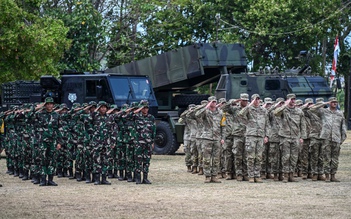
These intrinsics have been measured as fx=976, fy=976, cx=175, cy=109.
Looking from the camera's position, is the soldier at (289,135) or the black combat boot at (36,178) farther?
the soldier at (289,135)

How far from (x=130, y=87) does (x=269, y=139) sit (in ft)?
23.8

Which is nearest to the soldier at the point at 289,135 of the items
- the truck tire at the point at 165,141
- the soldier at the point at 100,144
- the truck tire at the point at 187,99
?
the soldier at the point at 100,144

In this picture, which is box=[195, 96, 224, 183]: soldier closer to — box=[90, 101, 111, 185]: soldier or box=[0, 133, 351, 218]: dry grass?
box=[0, 133, 351, 218]: dry grass

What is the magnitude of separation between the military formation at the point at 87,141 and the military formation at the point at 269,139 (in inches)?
49.4

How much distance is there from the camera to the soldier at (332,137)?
19.3 metres

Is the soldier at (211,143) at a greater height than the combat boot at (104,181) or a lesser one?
greater

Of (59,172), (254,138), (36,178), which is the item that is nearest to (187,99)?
(59,172)

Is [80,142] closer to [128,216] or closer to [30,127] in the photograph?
[30,127]

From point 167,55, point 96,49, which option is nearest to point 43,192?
point 167,55

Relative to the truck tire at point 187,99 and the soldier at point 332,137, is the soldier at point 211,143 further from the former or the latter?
the truck tire at point 187,99

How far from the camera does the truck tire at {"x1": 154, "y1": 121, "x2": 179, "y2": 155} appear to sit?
27636mm

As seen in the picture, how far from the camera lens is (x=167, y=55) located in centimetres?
2867

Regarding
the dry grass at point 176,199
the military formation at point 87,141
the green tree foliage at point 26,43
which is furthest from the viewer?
the green tree foliage at point 26,43

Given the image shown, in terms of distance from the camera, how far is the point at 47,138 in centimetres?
1794
